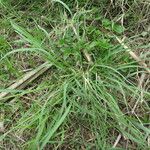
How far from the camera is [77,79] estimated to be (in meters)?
2.09

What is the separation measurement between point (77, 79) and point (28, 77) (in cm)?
29

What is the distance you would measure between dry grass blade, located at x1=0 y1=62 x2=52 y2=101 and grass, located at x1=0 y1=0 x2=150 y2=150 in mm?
29

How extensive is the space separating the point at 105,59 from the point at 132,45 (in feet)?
0.75

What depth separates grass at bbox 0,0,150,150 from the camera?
1987mm

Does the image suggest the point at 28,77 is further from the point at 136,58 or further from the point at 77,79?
the point at 136,58

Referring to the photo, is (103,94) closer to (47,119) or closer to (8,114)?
(47,119)

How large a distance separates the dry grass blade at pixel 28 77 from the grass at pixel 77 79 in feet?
0.10

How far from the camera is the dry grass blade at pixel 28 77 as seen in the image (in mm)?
2186

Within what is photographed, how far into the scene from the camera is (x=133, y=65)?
211cm

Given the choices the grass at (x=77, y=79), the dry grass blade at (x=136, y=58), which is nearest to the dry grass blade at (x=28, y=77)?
the grass at (x=77, y=79)

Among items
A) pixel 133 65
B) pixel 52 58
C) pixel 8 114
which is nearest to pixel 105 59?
pixel 133 65

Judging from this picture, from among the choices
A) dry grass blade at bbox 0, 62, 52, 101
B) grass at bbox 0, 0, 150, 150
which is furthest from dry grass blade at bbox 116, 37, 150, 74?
dry grass blade at bbox 0, 62, 52, 101

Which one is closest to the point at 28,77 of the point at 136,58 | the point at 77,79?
the point at 77,79

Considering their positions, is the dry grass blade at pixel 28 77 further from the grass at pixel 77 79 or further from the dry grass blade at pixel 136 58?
the dry grass blade at pixel 136 58
